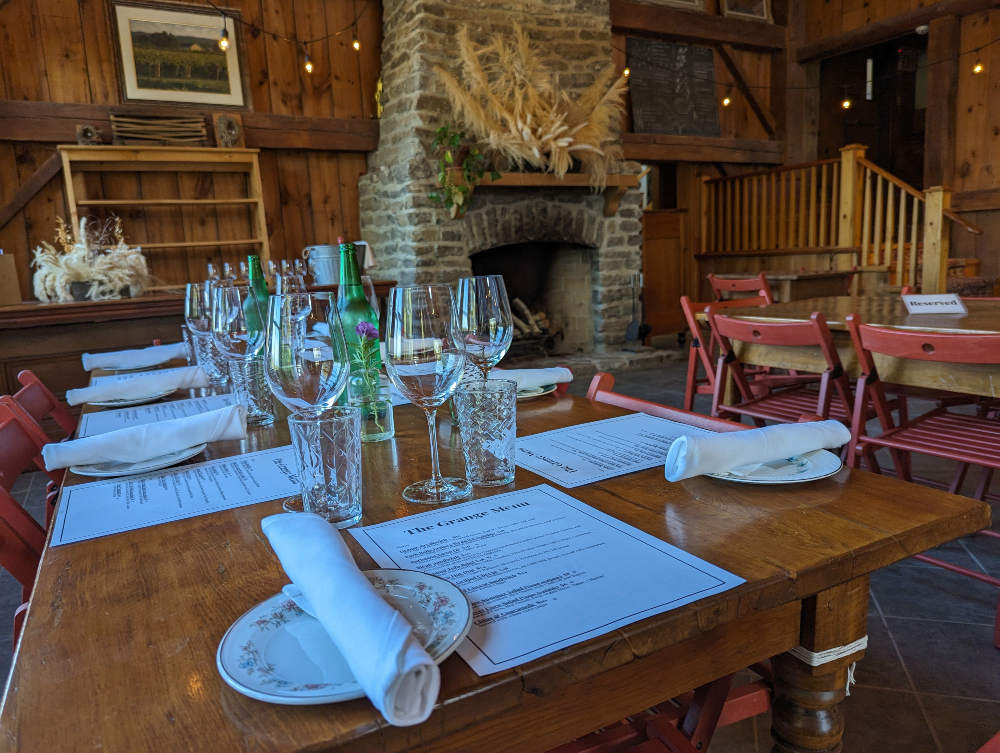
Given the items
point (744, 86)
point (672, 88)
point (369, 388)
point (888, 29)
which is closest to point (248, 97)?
point (672, 88)

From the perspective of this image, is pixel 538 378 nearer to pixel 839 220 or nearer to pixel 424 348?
pixel 424 348

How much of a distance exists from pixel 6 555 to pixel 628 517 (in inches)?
33.8

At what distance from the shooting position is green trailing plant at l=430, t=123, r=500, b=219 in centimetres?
470

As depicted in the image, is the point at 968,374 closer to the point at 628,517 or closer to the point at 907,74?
the point at 628,517

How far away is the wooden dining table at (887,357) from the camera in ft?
6.02

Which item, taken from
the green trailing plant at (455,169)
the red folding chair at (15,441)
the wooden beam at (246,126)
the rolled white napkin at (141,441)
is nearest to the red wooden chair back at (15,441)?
the red folding chair at (15,441)

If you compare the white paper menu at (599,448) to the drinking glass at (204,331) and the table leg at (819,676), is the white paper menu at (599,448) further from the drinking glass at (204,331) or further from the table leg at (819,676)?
the drinking glass at (204,331)

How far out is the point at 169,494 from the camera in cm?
87

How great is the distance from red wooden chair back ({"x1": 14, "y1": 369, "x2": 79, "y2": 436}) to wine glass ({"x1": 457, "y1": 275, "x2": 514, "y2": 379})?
3.55 ft

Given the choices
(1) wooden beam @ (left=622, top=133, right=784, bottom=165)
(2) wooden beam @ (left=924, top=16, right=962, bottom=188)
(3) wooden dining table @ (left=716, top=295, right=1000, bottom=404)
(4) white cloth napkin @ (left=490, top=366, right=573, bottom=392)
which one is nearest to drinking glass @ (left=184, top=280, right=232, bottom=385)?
(4) white cloth napkin @ (left=490, top=366, right=573, bottom=392)

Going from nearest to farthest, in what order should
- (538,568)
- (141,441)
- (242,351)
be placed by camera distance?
(538,568) → (141,441) → (242,351)

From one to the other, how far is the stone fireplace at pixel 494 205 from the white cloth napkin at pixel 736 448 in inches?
162

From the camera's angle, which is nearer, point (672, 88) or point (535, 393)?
point (535, 393)

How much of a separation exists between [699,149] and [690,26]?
3.75 ft
